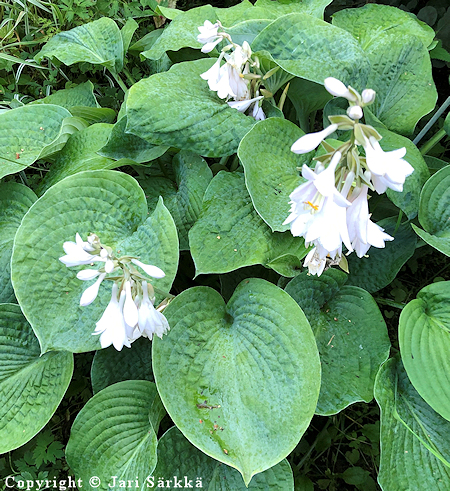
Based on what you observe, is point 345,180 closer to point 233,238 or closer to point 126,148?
point 233,238

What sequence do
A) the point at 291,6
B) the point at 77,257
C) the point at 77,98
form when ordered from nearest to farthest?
the point at 77,257 < the point at 291,6 < the point at 77,98

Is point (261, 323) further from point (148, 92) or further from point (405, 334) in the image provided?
point (148, 92)

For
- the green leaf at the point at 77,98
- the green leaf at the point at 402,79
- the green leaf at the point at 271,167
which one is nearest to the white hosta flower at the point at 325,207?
the green leaf at the point at 271,167

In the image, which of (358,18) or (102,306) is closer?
(102,306)

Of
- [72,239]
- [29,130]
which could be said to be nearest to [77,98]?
[29,130]

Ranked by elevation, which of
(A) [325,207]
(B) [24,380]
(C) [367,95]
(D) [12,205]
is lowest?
(B) [24,380]

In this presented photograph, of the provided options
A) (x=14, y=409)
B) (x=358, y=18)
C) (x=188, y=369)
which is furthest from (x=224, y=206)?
(x=358, y=18)

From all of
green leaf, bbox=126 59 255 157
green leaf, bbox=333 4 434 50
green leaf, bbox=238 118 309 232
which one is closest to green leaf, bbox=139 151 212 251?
green leaf, bbox=126 59 255 157
